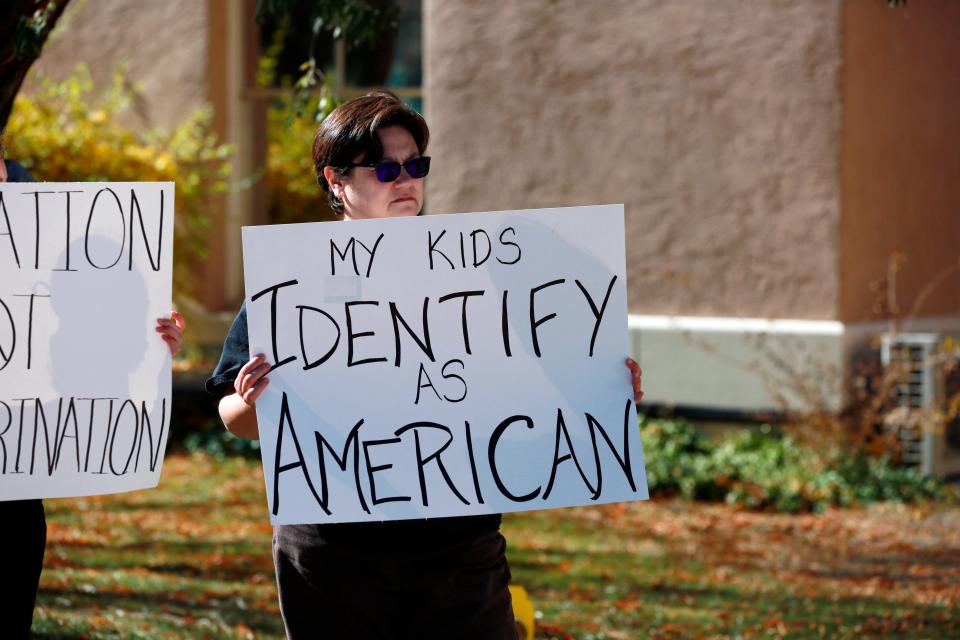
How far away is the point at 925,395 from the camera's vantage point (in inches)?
315

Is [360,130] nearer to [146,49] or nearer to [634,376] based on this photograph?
[634,376]

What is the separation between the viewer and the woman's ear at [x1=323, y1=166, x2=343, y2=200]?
113 inches

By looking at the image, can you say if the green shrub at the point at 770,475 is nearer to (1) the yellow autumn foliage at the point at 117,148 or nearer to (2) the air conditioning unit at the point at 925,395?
(2) the air conditioning unit at the point at 925,395

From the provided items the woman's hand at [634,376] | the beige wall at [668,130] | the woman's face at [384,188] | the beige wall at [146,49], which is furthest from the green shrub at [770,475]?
the woman's face at [384,188]

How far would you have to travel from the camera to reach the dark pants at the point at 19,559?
305 cm

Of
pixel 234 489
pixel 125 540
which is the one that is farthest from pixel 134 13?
pixel 125 540

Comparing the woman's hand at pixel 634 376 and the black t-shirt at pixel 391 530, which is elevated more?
the woman's hand at pixel 634 376

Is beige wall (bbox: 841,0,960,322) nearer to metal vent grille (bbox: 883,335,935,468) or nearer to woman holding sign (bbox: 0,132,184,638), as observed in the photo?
metal vent grille (bbox: 883,335,935,468)

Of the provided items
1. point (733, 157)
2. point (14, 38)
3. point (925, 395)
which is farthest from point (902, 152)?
point (14, 38)

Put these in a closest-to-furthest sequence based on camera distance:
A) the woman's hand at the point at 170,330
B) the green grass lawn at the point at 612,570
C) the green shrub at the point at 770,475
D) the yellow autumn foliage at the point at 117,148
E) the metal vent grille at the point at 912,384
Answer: the woman's hand at the point at 170,330, the green grass lawn at the point at 612,570, the green shrub at the point at 770,475, the metal vent grille at the point at 912,384, the yellow autumn foliage at the point at 117,148

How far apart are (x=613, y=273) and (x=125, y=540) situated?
494 centimetres

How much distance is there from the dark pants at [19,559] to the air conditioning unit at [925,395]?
5.87 m

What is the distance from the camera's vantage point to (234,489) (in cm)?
864

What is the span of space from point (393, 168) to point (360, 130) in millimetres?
104
